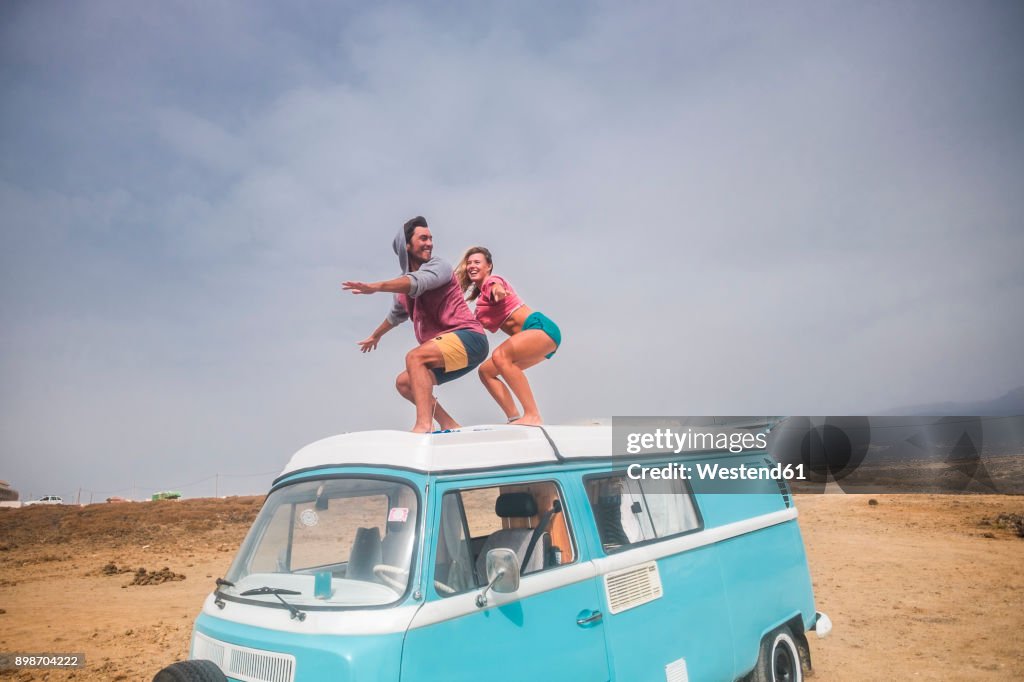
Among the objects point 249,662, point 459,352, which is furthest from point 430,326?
point 249,662

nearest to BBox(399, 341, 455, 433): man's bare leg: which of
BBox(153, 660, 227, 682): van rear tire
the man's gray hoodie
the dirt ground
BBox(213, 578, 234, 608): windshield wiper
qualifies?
the man's gray hoodie

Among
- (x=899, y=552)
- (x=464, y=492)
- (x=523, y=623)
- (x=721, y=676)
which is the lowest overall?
(x=899, y=552)

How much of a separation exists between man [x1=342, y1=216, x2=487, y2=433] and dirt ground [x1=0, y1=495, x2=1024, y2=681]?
5.71 m

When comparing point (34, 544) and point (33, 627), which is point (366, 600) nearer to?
point (33, 627)

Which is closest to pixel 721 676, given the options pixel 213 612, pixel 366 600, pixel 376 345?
pixel 366 600

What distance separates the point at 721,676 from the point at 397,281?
379cm

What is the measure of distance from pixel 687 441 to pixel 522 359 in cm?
157

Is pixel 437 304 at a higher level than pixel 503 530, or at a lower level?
higher

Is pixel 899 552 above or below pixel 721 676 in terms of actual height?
below

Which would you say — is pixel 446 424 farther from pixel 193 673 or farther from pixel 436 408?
pixel 193 673

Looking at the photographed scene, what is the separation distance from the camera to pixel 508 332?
5965 millimetres

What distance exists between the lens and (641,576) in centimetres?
439

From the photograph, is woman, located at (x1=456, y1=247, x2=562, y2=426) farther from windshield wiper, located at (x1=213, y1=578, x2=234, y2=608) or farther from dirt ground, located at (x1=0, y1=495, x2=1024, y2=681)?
dirt ground, located at (x1=0, y1=495, x2=1024, y2=681)

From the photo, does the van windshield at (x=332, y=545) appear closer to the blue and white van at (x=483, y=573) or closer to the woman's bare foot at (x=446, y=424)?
the blue and white van at (x=483, y=573)
